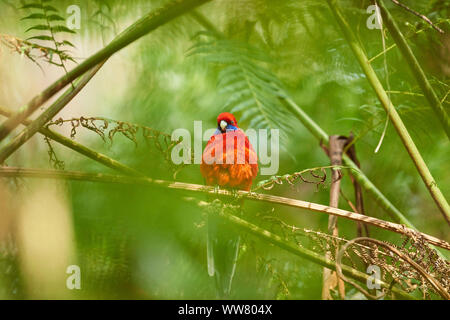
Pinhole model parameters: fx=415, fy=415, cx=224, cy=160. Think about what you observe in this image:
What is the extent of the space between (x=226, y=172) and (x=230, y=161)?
0.13ft

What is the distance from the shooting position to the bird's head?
1278 mm

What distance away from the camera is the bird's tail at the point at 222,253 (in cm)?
111

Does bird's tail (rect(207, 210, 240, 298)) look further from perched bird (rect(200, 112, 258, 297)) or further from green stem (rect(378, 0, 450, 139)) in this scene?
green stem (rect(378, 0, 450, 139))

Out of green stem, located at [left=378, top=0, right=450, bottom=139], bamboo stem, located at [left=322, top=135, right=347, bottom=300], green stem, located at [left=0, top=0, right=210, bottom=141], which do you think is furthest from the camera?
bamboo stem, located at [left=322, top=135, right=347, bottom=300]

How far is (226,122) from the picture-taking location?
1315 mm

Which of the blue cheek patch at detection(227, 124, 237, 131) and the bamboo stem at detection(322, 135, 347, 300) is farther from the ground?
the blue cheek patch at detection(227, 124, 237, 131)

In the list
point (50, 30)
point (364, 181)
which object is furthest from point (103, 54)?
point (364, 181)

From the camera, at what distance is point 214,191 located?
3.27 feet

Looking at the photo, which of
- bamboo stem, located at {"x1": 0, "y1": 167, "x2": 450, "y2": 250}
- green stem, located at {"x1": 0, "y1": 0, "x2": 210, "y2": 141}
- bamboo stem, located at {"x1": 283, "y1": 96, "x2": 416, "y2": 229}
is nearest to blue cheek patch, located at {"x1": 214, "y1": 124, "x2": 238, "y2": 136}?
bamboo stem, located at {"x1": 283, "y1": 96, "x2": 416, "y2": 229}

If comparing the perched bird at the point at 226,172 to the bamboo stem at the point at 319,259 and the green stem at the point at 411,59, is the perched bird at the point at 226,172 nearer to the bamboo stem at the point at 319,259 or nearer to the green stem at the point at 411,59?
the bamboo stem at the point at 319,259
